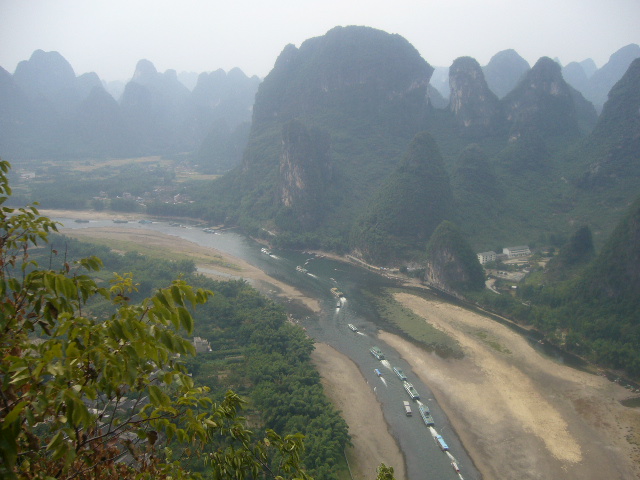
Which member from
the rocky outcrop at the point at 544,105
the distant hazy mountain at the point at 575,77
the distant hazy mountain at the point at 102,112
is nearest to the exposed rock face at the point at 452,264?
the rocky outcrop at the point at 544,105

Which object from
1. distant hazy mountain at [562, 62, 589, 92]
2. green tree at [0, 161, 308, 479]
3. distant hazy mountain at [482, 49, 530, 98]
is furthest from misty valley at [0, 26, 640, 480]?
distant hazy mountain at [562, 62, 589, 92]

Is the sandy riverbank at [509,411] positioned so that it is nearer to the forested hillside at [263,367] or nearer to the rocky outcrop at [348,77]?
the forested hillside at [263,367]

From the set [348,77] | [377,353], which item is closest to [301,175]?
[348,77]

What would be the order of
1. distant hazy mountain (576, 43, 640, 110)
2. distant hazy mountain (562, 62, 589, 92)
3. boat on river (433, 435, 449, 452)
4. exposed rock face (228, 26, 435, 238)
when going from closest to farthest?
boat on river (433, 435, 449, 452)
exposed rock face (228, 26, 435, 238)
distant hazy mountain (576, 43, 640, 110)
distant hazy mountain (562, 62, 589, 92)

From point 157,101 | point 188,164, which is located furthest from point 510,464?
point 157,101

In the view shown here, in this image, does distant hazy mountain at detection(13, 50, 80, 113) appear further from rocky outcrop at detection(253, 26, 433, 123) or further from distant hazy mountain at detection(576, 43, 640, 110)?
distant hazy mountain at detection(576, 43, 640, 110)

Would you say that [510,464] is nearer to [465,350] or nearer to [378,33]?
[465,350]

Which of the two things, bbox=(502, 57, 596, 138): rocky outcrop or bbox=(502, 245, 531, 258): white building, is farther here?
bbox=(502, 57, 596, 138): rocky outcrop

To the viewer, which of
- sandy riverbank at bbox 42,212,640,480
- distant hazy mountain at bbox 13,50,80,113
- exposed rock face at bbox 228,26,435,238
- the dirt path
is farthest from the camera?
distant hazy mountain at bbox 13,50,80,113
